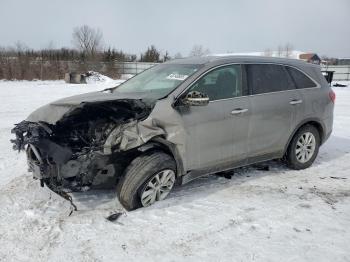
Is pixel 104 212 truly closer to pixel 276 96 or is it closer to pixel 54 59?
pixel 276 96

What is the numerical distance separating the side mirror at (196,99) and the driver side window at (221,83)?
20 centimetres

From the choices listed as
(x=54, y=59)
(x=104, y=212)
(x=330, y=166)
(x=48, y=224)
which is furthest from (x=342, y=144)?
(x=54, y=59)

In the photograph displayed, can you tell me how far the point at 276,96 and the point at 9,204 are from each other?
380cm

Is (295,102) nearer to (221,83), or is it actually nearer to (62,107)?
(221,83)

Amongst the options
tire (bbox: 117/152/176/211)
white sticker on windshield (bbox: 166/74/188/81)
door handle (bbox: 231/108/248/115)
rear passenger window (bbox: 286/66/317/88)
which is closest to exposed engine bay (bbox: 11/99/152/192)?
tire (bbox: 117/152/176/211)

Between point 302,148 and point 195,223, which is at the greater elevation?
point 302,148

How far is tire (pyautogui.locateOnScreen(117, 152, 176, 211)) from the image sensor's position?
12.6 feet

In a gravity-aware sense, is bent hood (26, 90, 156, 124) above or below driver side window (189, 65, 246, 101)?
below

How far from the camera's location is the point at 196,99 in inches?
157

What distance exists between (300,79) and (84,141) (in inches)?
A: 136

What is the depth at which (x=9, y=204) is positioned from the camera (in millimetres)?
4129

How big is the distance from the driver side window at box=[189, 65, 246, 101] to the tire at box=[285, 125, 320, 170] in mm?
1408

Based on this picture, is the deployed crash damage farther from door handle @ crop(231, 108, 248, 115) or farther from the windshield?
door handle @ crop(231, 108, 248, 115)

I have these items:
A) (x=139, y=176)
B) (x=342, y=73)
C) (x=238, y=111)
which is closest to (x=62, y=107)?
(x=139, y=176)
